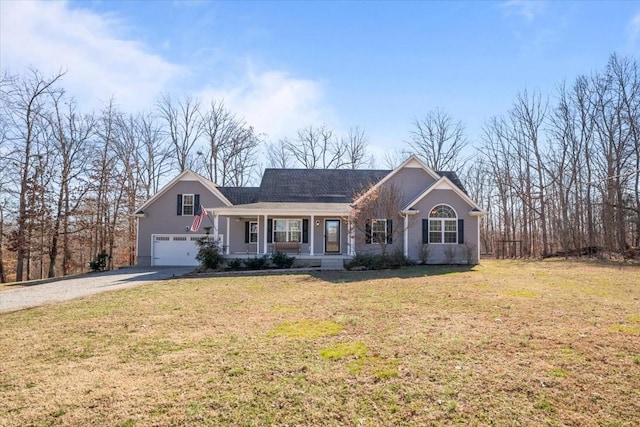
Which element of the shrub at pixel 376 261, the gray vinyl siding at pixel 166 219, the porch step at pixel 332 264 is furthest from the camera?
the gray vinyl siding at pixel 166 219

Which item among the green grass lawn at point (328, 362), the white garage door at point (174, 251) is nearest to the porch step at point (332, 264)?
the green grass lawn at point (328, 362)

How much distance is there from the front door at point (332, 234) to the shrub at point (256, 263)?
4.02 m

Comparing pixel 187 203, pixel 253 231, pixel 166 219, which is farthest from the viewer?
pixel 187 203

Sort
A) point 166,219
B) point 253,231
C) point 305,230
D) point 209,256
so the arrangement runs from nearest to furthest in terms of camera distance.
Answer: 1. point 209,256
2. point 305,230
3. point 253,231
4. point 166,219

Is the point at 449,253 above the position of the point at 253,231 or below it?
below

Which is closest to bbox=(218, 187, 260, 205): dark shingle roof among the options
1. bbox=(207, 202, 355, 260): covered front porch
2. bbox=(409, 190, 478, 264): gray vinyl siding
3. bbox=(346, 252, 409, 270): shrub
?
bbox=(207, 202, 355, 260): covered front porch

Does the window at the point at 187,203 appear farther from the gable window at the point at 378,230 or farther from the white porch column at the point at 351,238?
the gable window at the point at 378,230

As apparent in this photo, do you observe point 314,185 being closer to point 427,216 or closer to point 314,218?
point 314,218

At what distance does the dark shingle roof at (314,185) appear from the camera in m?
22.3

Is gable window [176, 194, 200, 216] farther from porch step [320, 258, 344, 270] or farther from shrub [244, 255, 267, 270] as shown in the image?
porch step [320, 258, 344, 270]

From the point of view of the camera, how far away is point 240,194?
78.1ft

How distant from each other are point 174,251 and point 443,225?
15.3 m

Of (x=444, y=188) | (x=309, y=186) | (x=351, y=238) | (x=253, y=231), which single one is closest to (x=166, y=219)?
(x=253, y=231)

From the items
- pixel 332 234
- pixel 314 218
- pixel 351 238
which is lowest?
pixel 351 238
